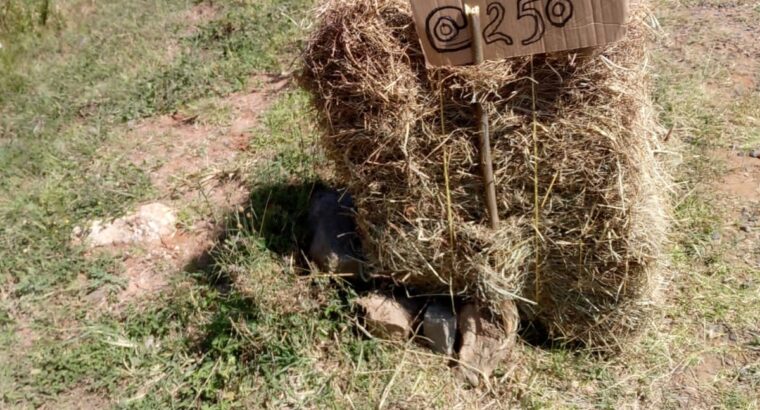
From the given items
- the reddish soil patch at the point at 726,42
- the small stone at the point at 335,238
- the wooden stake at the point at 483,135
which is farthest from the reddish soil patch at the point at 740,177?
the small stone at the point at 335,238

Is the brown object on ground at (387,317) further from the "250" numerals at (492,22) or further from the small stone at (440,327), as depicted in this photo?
the "250" numerals at (492,22)

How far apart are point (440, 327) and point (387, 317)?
266 mm

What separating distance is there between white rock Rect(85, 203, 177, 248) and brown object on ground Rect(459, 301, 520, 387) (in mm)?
2179

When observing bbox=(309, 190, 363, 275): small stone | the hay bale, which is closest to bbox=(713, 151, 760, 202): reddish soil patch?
the hay bale

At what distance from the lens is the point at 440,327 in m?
2.99

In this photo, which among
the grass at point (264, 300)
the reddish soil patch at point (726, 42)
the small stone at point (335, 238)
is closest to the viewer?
the grass at point (264, 300)

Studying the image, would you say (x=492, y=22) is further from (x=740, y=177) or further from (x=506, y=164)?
(x=740, y=177)

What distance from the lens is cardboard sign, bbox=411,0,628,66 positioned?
2.23 m

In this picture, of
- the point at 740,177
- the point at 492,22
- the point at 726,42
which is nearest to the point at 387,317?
the point at 492,22

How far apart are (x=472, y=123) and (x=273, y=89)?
3.15 meters

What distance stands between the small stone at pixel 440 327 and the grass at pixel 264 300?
Result: 79mm

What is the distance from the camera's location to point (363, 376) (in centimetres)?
302

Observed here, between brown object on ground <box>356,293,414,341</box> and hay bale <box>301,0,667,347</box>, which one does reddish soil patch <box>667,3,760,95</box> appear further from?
brown object on ground <box>356,293,414,341</box>

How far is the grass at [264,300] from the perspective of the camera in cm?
295
